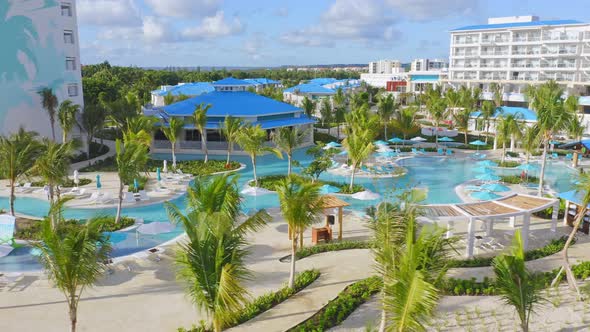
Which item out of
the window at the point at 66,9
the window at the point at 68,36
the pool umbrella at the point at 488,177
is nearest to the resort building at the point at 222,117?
the window at the point at 68,36

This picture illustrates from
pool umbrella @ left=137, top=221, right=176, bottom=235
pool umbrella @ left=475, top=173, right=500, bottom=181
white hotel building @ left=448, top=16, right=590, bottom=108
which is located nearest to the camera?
pool umbrella @ left=137, top=221, right=176, bottom=235

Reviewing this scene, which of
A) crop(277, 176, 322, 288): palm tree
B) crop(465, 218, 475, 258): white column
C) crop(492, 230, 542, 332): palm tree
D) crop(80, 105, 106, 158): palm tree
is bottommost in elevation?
crop(465, 218, 475, 258): white column

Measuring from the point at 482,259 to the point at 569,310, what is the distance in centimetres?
373

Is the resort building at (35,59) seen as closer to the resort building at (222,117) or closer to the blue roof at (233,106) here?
the resort building at (222,117)

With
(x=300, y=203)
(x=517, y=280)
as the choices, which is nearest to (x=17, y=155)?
(x=300, y=203)

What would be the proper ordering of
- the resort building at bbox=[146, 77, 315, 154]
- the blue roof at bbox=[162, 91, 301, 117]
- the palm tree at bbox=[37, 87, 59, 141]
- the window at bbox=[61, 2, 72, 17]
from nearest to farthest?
the palm tree at bbox=[37, 87, 59, 141]
the window at bbox=[61, 2, 72, 17]
the resort building at bbox=[146, 77, 315, 154]
the blue roof at bbox=[162, 91, 301, 117]

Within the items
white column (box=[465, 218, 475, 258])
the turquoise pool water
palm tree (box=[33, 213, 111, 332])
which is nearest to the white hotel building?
the turquoise pool water

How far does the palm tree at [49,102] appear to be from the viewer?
3209 cm

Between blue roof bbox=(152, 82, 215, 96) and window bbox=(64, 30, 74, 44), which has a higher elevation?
window bbox=(64, 30, 74, 44)

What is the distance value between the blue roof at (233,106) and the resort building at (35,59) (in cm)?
842

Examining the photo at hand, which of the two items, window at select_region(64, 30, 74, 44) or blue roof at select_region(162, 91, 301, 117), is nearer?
window at select_region(64, 30, 74, 44)

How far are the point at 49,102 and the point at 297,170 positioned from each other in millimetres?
17133

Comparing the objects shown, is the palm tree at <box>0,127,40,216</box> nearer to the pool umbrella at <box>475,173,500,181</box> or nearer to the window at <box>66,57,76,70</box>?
the window at <box>66,57,76,70</box>

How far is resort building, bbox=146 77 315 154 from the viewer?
38.4m
